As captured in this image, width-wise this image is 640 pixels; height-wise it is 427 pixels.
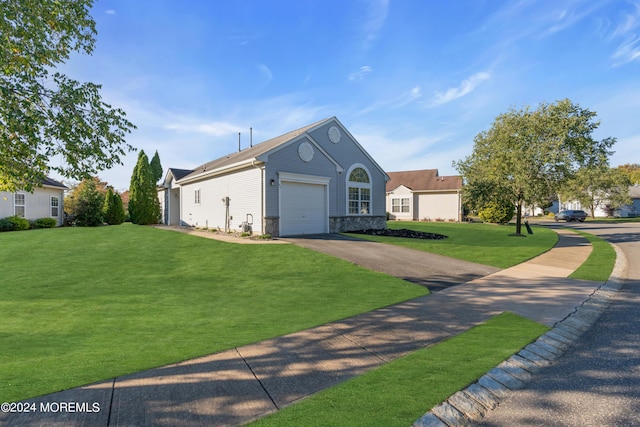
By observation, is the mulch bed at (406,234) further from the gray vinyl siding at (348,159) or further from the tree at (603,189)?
the tree at (603,189)

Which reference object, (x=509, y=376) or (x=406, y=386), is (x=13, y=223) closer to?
(x=406, y=386)

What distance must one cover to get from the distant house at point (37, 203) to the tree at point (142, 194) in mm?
5116

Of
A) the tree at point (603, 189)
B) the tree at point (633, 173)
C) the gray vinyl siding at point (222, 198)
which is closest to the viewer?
the gray vinyl siding at point (222, 198)

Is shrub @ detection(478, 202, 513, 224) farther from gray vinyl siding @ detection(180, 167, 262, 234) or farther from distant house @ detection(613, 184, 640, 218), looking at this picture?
distant house @ detection(613, 184, 640, 218)

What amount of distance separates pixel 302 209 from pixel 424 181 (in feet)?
84.6

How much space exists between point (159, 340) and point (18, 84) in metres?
5.80

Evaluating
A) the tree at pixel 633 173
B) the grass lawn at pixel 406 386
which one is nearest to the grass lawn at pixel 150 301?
the grass lawn at pixel 406 386

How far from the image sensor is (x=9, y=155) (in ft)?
20.5

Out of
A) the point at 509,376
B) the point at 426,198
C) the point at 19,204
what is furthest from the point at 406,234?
the point at 19,204

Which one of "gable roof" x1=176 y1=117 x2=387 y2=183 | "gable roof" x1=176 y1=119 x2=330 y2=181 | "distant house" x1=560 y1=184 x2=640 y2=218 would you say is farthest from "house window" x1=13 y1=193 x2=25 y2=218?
"distant house" x1=560 y1=184 x2=640 y2=218

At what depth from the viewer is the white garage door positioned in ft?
55.1

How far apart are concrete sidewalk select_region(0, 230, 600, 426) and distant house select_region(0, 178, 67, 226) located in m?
24.1

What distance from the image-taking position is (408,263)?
11078 mm

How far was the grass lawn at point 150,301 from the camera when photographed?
4109 mm
